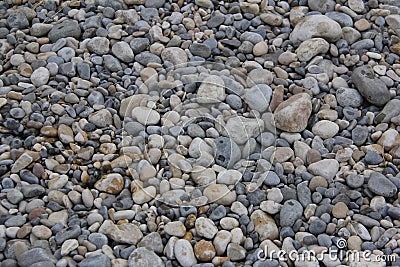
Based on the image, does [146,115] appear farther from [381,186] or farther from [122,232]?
[381,186]

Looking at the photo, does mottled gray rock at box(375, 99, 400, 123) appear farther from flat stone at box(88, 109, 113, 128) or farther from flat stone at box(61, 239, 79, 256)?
flat stone at box(61, 239, 79, 256)

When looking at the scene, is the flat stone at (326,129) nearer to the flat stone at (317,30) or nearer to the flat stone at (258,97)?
the flat stone at (258,97)

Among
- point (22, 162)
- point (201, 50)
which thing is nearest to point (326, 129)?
point (201, 50)

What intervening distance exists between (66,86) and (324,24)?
1217mm

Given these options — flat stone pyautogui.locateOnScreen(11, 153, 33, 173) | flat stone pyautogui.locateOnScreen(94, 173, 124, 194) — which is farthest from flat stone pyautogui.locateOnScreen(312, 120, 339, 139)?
flat stone pyautogui.locateOnScreen(11, 153, 33, 173)

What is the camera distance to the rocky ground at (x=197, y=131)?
1.94 meters

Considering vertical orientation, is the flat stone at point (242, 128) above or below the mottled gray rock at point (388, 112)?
below

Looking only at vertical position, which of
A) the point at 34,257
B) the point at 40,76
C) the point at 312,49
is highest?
the point at 312,49

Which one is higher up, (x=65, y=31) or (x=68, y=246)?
(x=65, y=31)

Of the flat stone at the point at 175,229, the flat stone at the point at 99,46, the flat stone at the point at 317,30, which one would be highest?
the flat stone at the point at 317,30

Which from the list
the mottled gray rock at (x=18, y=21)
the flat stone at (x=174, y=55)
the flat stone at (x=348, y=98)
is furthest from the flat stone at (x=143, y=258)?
the mottled gray rock at (x=18, y=21)

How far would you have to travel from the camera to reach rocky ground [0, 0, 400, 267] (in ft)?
6.37

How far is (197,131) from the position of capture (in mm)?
2258

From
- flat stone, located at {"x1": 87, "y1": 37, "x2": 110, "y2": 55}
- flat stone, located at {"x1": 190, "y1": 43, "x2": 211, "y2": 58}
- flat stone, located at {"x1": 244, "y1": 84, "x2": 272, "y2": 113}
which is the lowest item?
flat stone, located at {"x1": 244, "y1": 84, "x2": 272, "y2": 113}
